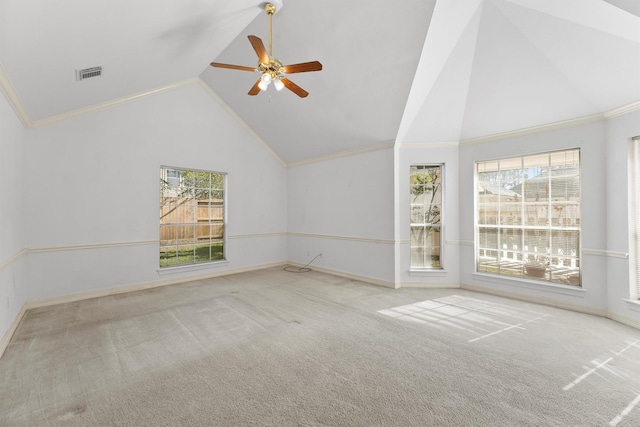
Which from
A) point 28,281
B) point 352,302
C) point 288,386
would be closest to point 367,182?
point 352,302

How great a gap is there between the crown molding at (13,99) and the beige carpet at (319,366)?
2545mm

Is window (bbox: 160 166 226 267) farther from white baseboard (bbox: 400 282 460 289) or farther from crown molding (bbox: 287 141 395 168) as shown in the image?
white baseboard (bbox: 400 282 460 289)

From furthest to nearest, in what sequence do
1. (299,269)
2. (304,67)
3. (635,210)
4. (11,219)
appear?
(299,269) < (635,210) < (11,219) < (304,67)

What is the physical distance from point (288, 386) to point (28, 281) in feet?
13.9

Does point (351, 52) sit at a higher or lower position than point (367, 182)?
higher

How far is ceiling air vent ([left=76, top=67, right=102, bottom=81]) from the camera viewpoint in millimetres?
3369

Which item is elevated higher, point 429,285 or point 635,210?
point 635,210

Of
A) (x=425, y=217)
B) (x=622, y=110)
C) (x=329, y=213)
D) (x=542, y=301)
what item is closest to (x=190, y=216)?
(x=329, y=213)

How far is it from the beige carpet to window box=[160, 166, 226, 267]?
171cm

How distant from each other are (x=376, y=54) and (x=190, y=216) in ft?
14.7

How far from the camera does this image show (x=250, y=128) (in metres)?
6.41

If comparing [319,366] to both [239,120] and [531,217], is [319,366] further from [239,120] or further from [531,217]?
[239,120]

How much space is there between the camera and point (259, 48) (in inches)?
114

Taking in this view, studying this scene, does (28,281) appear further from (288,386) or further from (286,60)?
(286,60)
